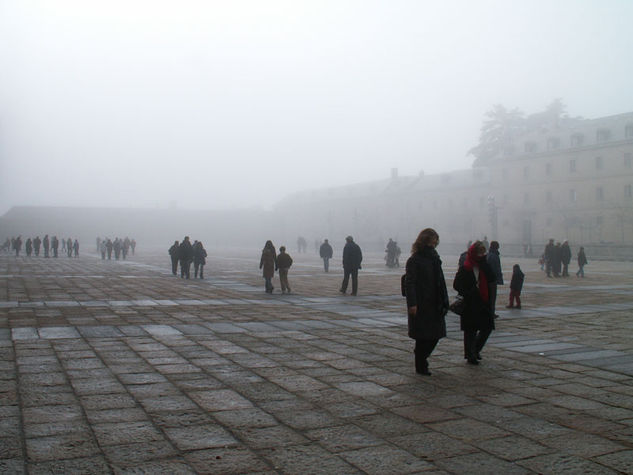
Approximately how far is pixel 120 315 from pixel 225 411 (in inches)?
249

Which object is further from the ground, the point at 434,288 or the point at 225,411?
the point at 434,288

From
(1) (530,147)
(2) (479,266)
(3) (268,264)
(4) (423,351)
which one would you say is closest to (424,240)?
(2) (479,266)

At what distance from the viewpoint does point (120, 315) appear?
33.8ft

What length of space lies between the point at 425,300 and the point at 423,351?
1.73 feet

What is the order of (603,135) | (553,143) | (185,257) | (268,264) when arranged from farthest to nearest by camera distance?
(553,143), (603,135), (185,257), (268,264)

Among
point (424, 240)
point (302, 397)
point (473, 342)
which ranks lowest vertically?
point (302, 397)

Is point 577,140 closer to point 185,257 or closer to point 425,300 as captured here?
point 185,257

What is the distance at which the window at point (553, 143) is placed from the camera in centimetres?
6272

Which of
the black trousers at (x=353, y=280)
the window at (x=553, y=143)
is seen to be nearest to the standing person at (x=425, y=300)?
the black trousers at (x=353, y=280)

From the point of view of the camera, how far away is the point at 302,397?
5086 mm

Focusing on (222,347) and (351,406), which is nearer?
(351,406)

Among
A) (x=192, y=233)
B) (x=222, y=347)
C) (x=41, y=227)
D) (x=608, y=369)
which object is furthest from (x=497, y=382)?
(x=192, y=233)

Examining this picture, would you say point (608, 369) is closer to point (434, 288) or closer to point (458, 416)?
point (434, 288)

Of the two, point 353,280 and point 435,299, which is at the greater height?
point 435,299
